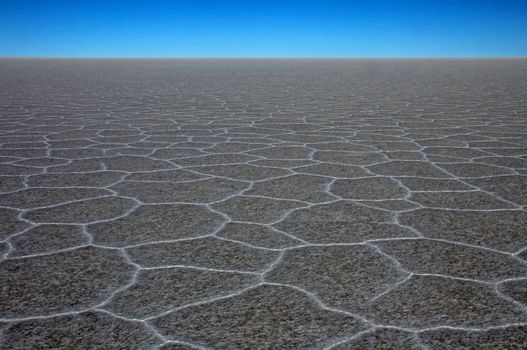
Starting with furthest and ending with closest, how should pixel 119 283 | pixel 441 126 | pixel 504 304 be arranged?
1. pixel 441 126
2. pixel 119 283
3. pixel 504 304

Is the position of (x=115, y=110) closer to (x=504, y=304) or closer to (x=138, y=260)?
(x=138, y=260)

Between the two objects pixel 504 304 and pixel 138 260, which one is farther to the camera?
pixel 138 260

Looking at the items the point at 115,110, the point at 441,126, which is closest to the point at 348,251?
the point at 441,126

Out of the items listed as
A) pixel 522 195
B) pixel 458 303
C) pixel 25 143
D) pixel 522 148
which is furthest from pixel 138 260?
pixel 522 148

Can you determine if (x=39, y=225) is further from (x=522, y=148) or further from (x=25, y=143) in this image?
(x=522, y=148)

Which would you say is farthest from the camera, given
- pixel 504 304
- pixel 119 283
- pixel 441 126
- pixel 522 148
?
pixel 441 126

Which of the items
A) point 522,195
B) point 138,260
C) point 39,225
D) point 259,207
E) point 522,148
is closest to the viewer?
point 138,260
